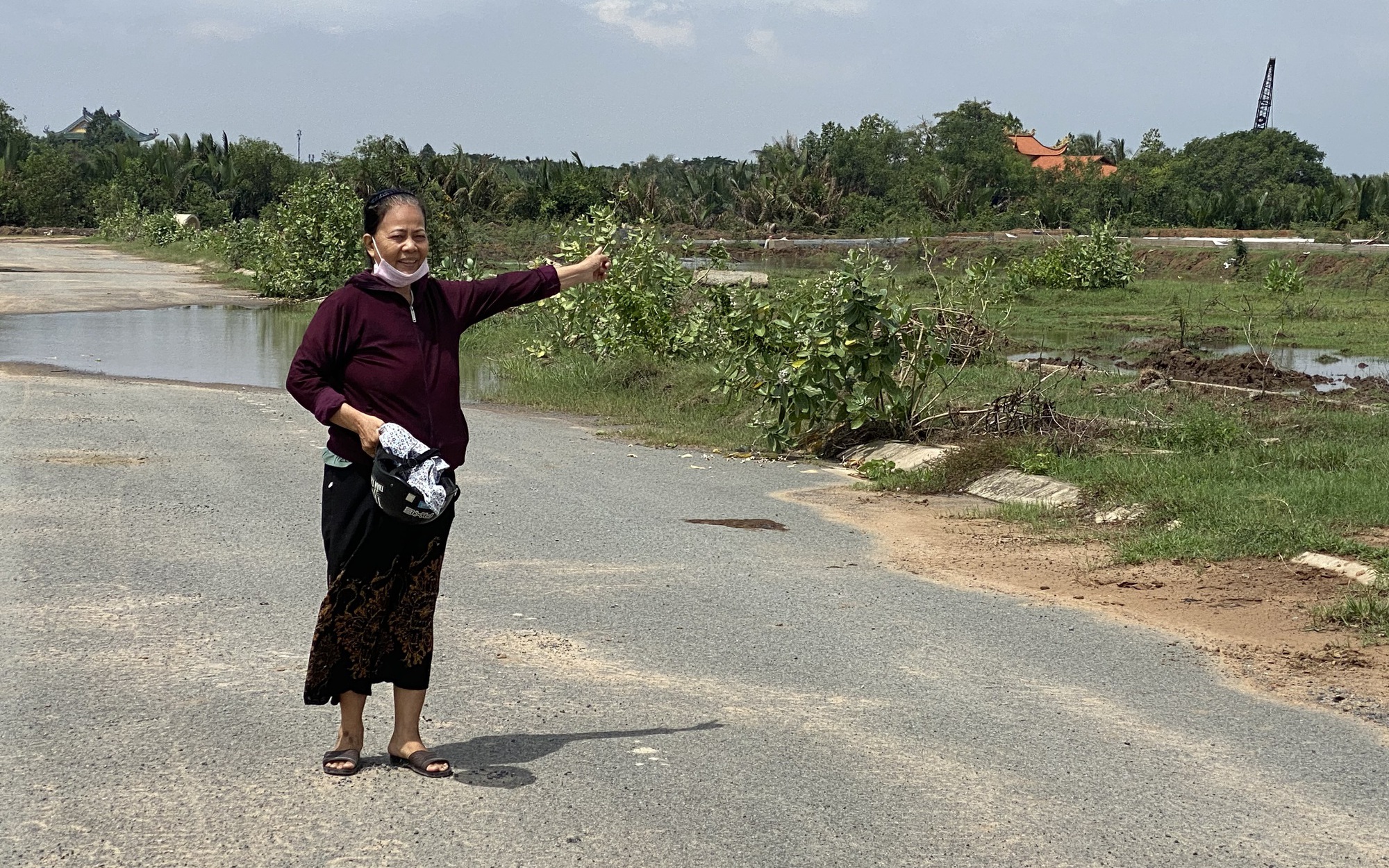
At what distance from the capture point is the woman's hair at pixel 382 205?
466cm

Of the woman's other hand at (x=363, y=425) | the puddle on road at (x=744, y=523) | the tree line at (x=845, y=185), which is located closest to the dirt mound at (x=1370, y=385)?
the puddle on road at (x=744, y=523)

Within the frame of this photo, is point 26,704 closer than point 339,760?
No

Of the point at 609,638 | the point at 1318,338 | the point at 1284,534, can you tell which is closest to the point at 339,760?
the point at 609,638

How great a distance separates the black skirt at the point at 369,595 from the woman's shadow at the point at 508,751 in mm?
309

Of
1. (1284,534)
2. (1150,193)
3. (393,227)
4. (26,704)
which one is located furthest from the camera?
(1150,193)

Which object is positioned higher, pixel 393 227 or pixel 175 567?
pixel 393 227

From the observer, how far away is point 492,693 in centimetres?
571

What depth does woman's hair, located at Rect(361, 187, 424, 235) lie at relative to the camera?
4.66 metres

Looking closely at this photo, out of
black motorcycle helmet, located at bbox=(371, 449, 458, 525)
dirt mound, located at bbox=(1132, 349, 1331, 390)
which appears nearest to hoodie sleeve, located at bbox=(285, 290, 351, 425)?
black motorcycle helmet, located at bbox=(371, 449, 458, 525)

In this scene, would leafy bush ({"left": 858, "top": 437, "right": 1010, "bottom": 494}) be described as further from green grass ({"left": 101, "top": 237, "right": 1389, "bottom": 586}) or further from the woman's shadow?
the woman's shadow

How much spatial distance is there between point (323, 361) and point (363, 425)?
0.26 metres

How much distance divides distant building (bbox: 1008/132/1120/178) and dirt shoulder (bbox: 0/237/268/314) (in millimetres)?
47869

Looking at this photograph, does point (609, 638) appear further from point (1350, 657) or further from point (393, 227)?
point (1350, 657)

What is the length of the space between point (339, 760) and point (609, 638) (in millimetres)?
2118
